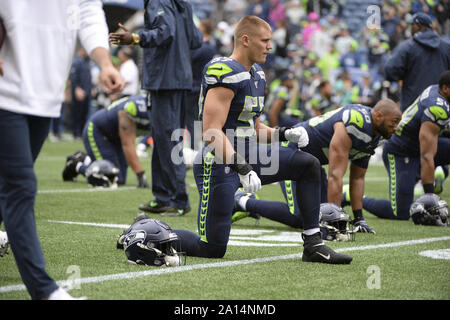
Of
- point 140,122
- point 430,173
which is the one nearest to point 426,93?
point 430,173

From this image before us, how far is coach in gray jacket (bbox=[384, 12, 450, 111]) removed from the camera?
8.45m

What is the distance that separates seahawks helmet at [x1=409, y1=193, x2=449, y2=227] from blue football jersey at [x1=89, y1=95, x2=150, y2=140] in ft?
11.7

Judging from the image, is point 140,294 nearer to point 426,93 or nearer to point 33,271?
point 33,271

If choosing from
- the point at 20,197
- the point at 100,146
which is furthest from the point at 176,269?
the point at 100,146

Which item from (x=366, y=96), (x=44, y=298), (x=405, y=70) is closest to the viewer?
(x=44, y=298)

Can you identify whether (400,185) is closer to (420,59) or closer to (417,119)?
(417,119)

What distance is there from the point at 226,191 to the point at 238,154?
0.29 metres

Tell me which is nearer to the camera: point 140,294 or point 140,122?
point 140,294

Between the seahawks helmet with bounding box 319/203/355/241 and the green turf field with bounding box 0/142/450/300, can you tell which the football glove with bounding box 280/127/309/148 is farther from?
the seahawks helmet with bounding box 319/203/355/241

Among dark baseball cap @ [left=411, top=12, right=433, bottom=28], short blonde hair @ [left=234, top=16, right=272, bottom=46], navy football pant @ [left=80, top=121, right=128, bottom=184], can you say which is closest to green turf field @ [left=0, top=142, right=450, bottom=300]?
short blonde hair @ [left=234, top=16, right=272, bottom=46]

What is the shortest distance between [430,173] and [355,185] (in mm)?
1084

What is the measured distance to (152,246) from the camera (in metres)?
4.22

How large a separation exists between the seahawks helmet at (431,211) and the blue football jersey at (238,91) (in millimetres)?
2516
